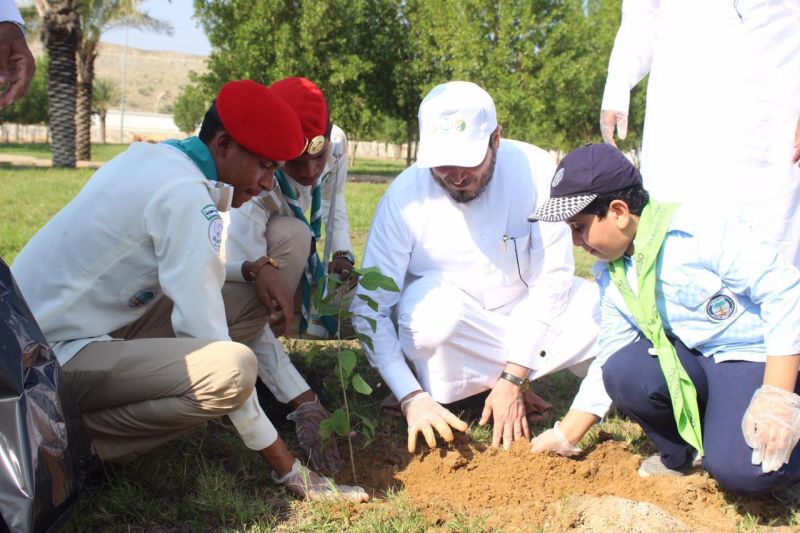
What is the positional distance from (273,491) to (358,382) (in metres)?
0.47

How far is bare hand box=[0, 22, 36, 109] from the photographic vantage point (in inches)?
97.3

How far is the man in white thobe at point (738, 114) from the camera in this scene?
2967 millimetres

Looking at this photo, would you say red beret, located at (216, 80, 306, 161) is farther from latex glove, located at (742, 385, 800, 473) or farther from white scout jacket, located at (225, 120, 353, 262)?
latex glove, located at (742, 385, 800, 473)

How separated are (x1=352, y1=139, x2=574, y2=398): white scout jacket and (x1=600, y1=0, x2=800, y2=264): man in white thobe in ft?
1.87

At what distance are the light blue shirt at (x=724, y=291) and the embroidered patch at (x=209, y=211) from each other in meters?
1.44

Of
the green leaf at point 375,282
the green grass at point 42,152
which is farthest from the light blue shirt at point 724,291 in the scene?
the green grass at point 42,152

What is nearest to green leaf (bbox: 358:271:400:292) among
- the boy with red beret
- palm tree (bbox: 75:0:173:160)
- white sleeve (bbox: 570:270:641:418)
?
the boy with red beret

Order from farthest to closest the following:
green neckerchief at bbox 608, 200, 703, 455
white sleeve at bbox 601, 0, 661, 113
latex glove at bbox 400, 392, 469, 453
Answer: white sleeve at bbox 601, 0, 661, 113, latex glove at bbox 400, 392, 469, 453, green neckerchief at bbox 608, 200, 703, 455

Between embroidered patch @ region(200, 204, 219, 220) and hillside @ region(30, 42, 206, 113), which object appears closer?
embroidered patch @ region(200, 204, 219, 220)

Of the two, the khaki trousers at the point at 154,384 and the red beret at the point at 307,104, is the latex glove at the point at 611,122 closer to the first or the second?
the red beret at the point at 307,104

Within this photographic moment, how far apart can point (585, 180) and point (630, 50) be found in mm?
1263

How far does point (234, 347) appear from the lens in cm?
234

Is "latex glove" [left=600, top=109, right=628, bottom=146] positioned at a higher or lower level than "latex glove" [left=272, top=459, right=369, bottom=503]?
higher

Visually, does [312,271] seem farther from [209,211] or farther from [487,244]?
[209,211]
